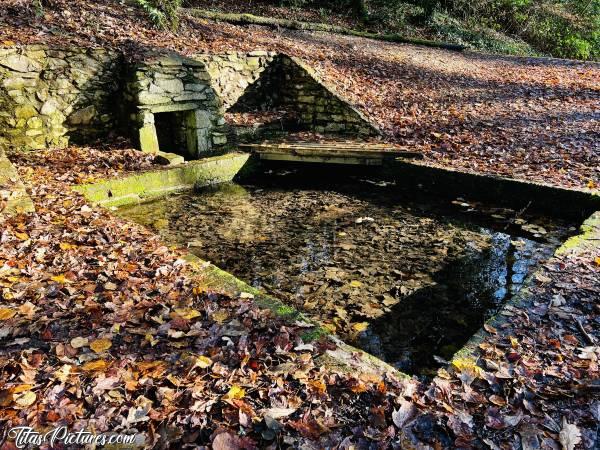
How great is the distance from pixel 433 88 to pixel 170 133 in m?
6.07

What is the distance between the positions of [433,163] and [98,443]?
19.5 ft

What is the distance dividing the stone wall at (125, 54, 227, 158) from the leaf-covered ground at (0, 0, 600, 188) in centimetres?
77

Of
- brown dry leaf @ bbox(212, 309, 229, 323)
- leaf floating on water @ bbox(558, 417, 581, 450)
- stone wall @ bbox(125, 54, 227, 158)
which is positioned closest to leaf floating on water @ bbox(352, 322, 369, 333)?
brown dry leaf @ bbox(212, 309, 229, 323)

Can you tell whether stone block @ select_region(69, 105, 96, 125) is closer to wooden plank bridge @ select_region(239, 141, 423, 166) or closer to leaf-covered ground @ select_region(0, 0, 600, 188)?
leaf-covered ground @ select_region(0, 0, 600, 188)

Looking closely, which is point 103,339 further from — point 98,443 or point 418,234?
point 418,234

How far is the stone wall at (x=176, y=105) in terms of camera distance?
6926 millimetres

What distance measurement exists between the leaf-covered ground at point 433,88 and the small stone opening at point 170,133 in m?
1.22

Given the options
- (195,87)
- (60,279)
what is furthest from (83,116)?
(60,279)

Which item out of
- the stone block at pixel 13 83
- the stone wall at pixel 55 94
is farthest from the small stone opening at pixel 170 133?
the stone block at pixel 13 83

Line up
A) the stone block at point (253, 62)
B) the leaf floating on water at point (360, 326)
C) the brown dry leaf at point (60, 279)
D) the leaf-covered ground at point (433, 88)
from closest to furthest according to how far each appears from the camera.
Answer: the brown dry leaf at point (60, 279)
the leaf floating on water at point (360, 326)
the leaf-covered ground at point (433, 88)
the stone block at point (253, 62)

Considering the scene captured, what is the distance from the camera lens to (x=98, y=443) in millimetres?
1971

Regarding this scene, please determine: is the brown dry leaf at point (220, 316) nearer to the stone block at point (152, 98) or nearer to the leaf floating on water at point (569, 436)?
the leaf floating on water at point (569, 436)

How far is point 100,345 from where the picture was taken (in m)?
2.63

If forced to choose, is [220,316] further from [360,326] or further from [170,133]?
[170,133]
